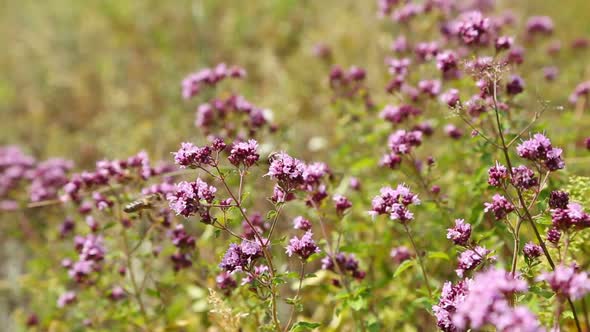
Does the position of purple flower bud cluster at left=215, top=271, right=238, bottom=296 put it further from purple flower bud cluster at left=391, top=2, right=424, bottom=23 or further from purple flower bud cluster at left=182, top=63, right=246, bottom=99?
purple flower bud cluster at left=391, top=2, right=424, bottom=23

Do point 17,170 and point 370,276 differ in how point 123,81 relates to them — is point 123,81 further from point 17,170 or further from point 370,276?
point 370,276

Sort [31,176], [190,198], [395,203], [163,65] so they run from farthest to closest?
[163,65] → [31,176] → [395,203] → [190,198]

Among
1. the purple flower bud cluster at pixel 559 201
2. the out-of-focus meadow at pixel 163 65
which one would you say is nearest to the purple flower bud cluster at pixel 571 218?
the purple flower bud cluster at pixel 559 201

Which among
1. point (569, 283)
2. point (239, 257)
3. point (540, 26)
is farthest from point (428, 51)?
point (569, 283)

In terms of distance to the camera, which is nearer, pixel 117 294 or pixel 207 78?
pixel 117 294

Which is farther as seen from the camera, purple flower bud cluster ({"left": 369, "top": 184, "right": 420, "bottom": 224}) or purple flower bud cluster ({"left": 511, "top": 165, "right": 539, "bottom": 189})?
purple flower bud cluster ({"left": 369, "top": 184, "right": 420, "bottom": 224})

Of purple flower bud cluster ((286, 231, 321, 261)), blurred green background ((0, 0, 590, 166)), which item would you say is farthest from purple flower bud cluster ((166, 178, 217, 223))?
blurred green background ((0, 0, 590, 166))

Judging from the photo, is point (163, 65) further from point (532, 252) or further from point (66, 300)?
point (532, 252)
